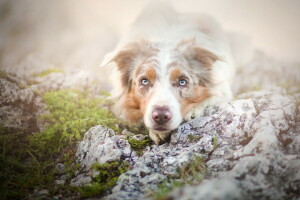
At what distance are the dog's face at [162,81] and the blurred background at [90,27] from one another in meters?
3.70

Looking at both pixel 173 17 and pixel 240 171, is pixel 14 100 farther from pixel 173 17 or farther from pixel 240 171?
pixel 173 17

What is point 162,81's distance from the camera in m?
4.73

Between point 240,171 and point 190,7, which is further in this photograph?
point 190,7

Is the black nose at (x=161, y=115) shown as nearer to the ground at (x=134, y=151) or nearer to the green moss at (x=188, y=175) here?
the ground at (x=134, y=151)

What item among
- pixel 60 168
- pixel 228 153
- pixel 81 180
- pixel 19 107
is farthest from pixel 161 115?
→ pixel 19 107

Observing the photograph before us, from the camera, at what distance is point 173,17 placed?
25.9 feet

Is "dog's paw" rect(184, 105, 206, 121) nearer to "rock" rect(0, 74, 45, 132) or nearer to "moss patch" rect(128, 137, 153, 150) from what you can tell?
"moss patch" rect(128, 137, 153, 150)

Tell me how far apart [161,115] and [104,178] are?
1.31 meters

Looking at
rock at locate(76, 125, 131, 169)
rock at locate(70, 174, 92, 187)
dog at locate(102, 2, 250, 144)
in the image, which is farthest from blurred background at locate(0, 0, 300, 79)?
rock at locate(70, 174, 92, 187)

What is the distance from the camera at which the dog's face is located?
431 cm

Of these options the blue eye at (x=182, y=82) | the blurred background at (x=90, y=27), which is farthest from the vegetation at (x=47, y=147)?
the blurred background at (x=90, y=27)

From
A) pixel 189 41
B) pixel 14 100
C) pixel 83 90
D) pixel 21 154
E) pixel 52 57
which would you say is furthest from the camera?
pixel 52 57

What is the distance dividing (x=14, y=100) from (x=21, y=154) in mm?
1329

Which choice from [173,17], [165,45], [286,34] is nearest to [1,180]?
[165,45]
